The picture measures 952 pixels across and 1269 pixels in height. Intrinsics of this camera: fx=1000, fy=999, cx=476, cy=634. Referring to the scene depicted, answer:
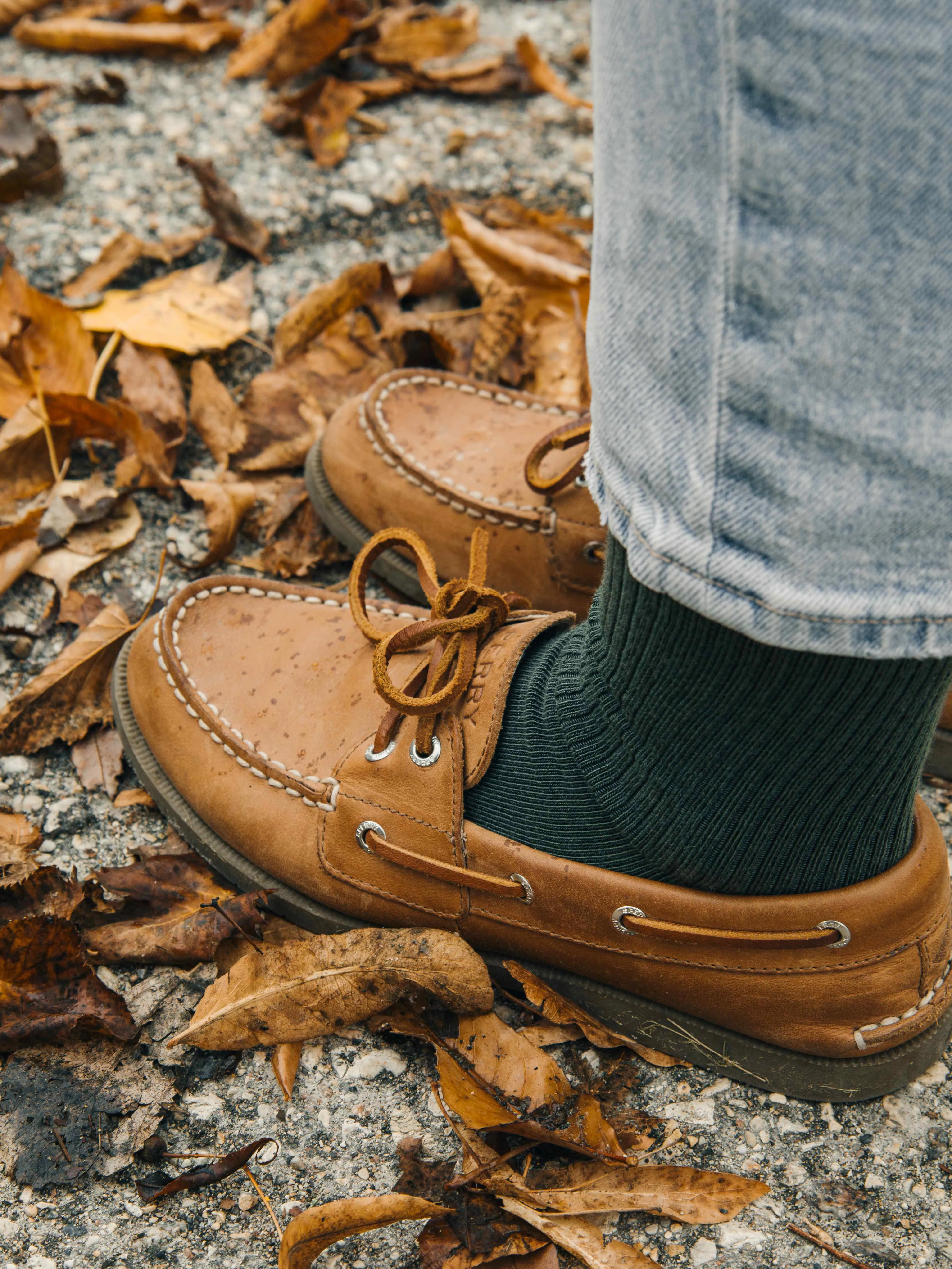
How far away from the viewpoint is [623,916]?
3.65 ft

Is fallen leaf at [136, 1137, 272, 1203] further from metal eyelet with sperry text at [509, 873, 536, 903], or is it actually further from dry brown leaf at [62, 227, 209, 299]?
dry brown leaf at [62, 227, 209, 299]

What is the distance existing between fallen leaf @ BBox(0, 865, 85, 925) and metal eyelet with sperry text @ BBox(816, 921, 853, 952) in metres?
0.90

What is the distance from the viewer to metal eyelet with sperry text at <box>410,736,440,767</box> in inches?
45.8

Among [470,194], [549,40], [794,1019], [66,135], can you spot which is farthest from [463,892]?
[549,40]

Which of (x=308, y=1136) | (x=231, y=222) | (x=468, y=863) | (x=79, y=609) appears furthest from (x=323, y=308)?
(x=308, y=1136)

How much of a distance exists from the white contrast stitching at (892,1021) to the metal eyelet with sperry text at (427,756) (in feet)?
1.84

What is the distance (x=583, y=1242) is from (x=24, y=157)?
2442 millimetres

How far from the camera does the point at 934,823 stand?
1.15m

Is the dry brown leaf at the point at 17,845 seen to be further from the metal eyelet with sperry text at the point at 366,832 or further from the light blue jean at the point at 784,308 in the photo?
the light blue jean at the point at 784,308

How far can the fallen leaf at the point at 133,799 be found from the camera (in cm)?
145

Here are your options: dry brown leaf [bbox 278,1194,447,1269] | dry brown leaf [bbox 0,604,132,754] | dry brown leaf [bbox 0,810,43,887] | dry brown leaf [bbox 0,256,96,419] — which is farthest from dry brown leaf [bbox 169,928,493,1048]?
dry brown leaf [bbox 0,256,96,419]

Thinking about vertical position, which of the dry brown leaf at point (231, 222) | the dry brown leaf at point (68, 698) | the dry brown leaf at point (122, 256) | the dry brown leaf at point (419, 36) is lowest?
the dry brown leaf at point (68, 698)

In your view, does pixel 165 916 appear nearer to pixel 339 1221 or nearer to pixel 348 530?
pixel 339 1221

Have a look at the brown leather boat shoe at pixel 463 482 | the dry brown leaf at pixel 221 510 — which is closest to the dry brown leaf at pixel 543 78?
the brown leather boat shoe at pixel 463 482
